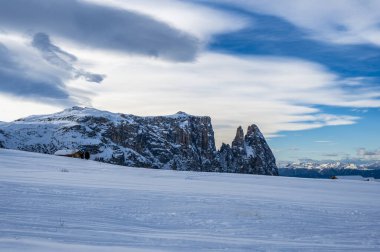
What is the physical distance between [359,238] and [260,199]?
18.5ft

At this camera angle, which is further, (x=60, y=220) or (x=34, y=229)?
(x=60, y=220)

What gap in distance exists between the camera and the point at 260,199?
1598 cm

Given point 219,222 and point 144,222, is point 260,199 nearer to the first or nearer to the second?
point 219,222

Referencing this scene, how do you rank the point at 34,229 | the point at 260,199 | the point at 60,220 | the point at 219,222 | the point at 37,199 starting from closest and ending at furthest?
the point at 34,229
the point at 60,220
the point at 219,222
the point at 37,199
the point at 260,199

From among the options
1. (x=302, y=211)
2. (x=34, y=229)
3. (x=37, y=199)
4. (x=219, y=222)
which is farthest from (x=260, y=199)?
(x=34, y=229)

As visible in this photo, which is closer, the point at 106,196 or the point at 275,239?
the point at 275,239

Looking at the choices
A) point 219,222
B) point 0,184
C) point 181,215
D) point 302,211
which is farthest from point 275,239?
point 0,184

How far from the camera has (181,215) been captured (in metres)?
11.9

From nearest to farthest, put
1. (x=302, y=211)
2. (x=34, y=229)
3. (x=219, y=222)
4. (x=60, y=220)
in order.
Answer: (x=34, y=229) < (x=60, y=220) < (x=219, y=222) < (x=302, y=211)

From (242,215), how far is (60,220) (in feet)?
18.7

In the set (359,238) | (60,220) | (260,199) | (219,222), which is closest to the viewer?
(60,220)

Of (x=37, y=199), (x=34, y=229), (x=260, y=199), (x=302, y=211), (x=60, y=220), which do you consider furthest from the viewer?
(x=260, y=199)

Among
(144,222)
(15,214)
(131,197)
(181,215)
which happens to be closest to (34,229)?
(15,214)

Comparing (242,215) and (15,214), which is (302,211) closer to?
(242,215)
